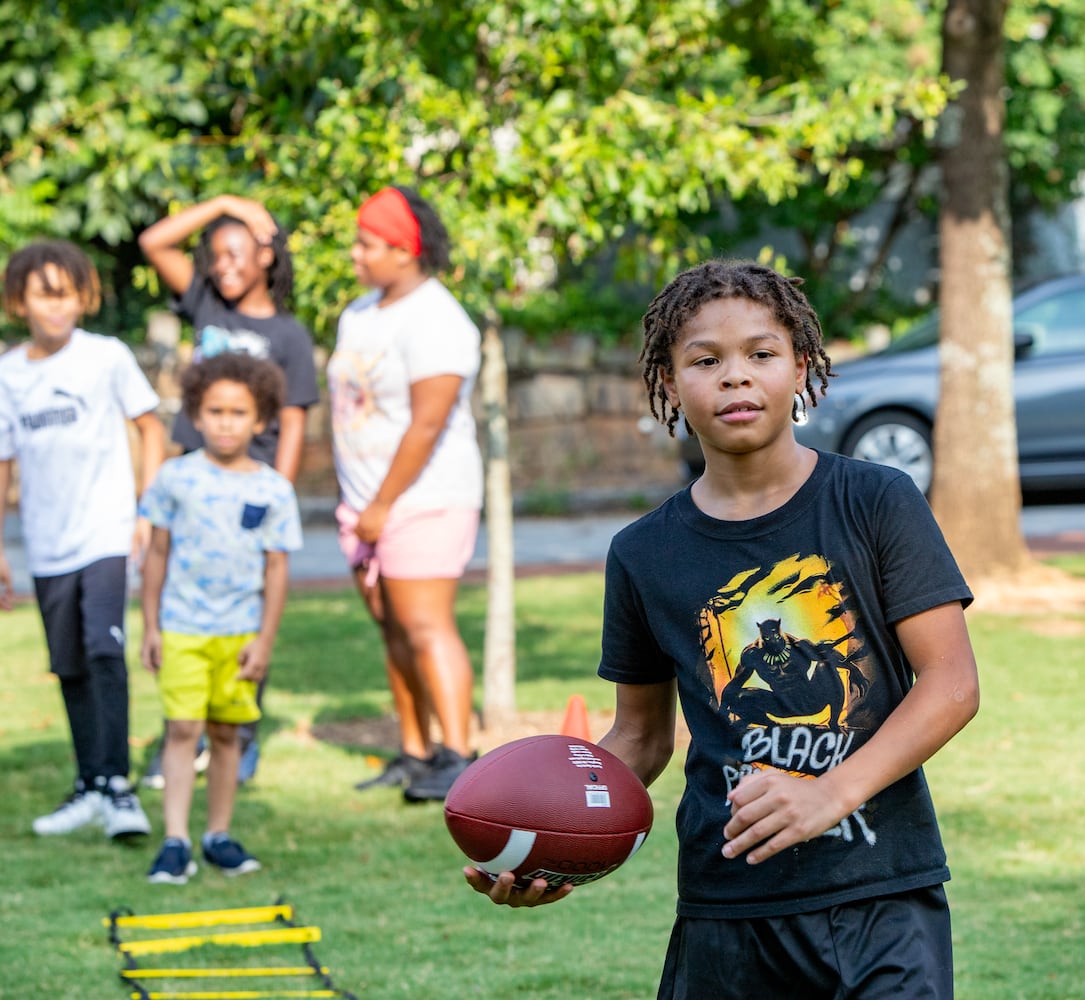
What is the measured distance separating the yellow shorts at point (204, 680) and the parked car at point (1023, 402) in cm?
837

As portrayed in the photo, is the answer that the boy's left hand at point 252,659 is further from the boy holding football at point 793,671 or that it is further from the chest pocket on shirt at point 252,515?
the boy holding football at point 793,671

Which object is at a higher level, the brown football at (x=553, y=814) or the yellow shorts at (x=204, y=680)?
the brown football at (x=553, y=814)

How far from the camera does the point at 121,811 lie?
5879 millimetres

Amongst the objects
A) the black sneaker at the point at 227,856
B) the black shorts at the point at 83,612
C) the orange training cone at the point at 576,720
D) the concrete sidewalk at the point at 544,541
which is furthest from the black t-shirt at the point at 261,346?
the concrete sidewalk at the point at 544,541

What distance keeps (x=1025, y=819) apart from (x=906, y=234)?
17.7 m

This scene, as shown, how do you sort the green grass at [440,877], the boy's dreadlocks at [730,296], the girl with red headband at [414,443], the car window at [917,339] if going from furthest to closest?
the car window at [917,339], the girl with red headband at [414,443], the green grass at [440,877], the boy's dreadlocks at [730,296]

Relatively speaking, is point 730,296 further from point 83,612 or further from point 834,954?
point 83,612

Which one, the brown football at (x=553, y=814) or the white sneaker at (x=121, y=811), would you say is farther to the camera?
the white sneaker at (x=121, y=811)

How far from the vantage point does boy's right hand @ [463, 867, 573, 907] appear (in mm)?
2893

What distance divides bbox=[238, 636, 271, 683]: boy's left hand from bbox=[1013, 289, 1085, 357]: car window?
30.8ft

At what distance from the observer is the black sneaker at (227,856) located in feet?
18.0

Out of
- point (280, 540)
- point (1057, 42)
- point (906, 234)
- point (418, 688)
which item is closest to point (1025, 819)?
point (418, 688)

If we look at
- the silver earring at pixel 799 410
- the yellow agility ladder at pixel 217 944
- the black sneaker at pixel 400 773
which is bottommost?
the black sneaker at pixel 400 773

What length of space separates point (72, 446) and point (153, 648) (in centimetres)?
97
